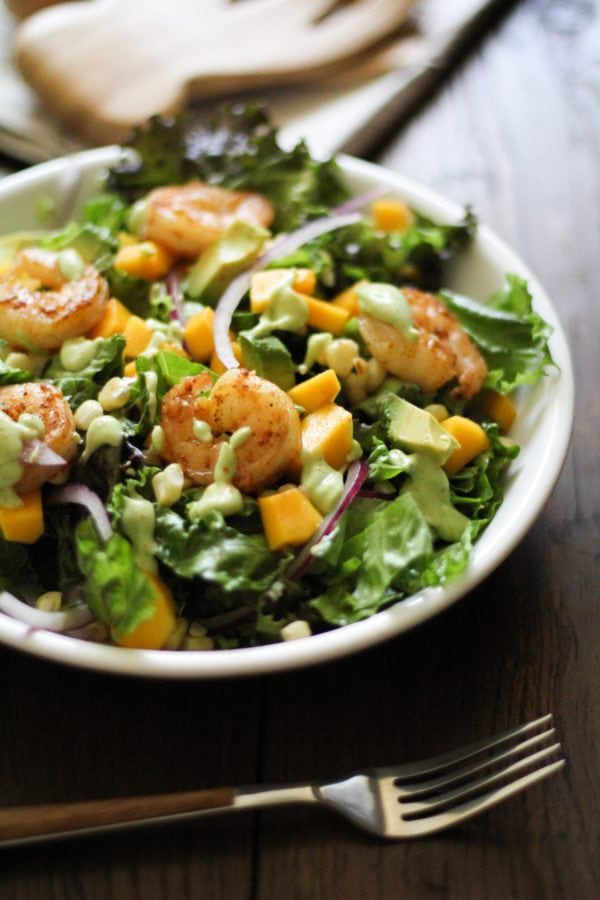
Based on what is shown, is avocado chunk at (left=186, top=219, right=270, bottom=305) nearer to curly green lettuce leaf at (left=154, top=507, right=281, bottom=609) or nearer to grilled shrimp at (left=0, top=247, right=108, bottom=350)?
grilled shrimp at (left=0, top=247, right=108, bottom=350)

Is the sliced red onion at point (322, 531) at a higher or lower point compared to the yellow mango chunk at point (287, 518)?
lower

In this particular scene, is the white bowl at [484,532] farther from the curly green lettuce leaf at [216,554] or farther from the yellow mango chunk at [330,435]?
the yellow mango chunk at [330,435]

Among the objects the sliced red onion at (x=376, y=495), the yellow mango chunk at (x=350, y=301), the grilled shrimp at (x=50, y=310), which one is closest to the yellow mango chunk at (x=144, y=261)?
the grilled shrimp at (x=50, y=310)

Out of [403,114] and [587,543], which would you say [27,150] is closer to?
[403,114]

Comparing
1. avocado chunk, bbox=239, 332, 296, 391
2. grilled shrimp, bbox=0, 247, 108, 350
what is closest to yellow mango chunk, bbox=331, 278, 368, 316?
avocado chunk, bbox=239, 332, 296, 391

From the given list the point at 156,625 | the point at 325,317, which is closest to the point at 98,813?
the point at 156,625

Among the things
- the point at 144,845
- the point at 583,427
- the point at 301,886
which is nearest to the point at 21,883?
the point at 144,845

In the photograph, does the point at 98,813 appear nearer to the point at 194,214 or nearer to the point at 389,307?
the point at 389,307
